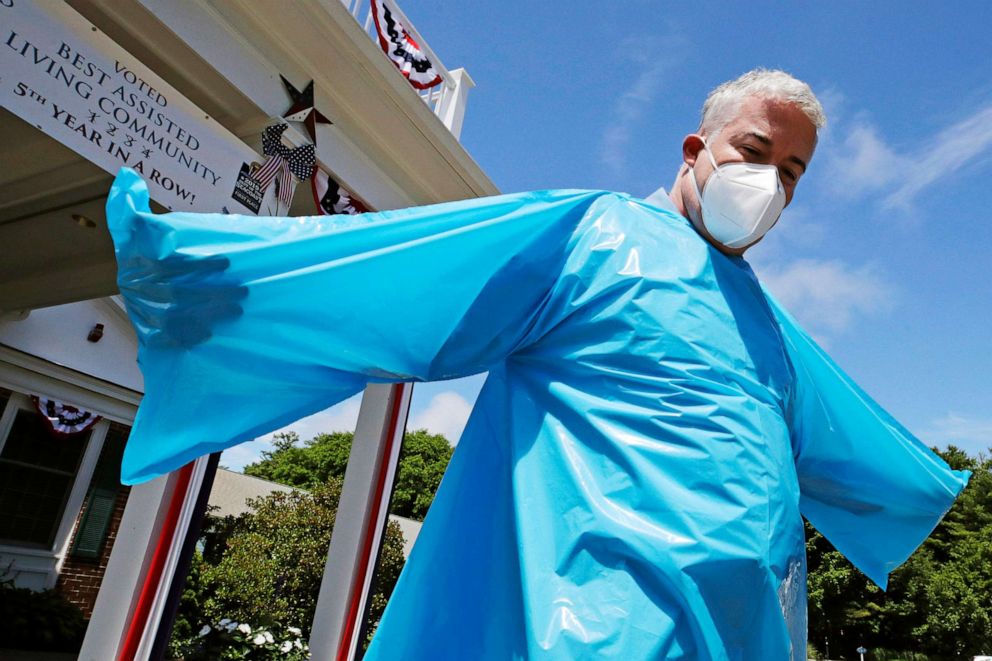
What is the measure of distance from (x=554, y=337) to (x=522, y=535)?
1.11 feet

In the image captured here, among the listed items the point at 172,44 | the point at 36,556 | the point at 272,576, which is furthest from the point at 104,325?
the point at 172,44

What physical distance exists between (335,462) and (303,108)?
125 feet

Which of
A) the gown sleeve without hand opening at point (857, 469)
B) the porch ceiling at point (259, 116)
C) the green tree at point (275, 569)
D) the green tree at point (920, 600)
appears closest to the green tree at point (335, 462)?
the green tree at point (920, 600)

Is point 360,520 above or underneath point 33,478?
underneath

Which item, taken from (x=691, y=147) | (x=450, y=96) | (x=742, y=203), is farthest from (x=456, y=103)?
(x=742, y=203)

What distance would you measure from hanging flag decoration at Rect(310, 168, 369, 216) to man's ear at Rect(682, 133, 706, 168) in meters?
3.22

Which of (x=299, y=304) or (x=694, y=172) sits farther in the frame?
(x=694, y=172)

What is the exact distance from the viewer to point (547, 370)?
44.5 inches

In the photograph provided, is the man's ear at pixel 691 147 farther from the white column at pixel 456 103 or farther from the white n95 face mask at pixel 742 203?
the white column at pixel 456 103

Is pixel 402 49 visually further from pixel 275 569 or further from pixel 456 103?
pixel 275 569

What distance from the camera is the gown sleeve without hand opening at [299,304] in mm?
1101

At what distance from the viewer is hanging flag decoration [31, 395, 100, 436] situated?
8.61m

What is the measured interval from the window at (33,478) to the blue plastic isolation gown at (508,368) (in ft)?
30.7

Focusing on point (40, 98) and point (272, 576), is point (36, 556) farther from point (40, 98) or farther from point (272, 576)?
point (40, 98)
